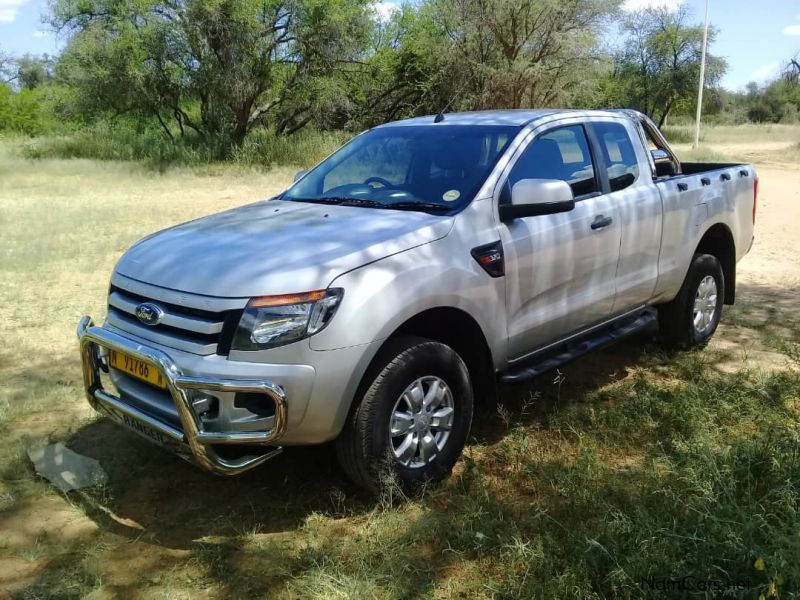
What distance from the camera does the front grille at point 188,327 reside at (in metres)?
2.86

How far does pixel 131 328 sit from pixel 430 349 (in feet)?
4.45

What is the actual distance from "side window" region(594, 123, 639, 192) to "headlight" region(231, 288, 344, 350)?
8.00ft

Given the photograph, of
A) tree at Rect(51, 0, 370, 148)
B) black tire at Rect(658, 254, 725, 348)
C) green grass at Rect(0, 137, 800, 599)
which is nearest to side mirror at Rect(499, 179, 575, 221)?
green grass at Rect(0, 137, 800, 599)

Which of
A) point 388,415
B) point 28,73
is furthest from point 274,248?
point 28,73

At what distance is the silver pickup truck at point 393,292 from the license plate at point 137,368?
0.01 meters

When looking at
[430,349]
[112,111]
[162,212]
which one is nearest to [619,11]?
[112,111]

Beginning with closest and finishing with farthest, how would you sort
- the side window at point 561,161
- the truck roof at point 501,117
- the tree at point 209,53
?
the side window at point 561,161 < the truck roof at point 501,117 < the tree at point 209,53

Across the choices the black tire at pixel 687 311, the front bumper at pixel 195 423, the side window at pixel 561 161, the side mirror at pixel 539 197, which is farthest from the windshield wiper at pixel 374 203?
the black tire at pixel 687 311

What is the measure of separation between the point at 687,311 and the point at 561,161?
1.81m

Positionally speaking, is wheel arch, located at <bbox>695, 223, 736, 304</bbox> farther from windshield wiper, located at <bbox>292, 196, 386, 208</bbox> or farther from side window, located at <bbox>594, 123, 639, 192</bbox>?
windshield wiper, located at <bbox>292, 196, 386, 208</bbox>

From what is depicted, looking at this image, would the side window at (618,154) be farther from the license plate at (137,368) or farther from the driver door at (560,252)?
the license plate at (137,368)

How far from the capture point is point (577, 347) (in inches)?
168

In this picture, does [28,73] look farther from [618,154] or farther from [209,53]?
[618,154]

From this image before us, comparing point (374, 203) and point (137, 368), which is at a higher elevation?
point (374, 203)
